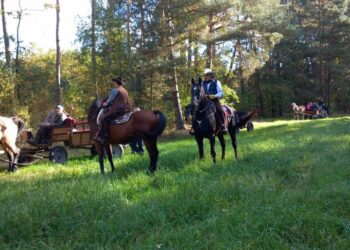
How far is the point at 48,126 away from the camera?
45.4 feet

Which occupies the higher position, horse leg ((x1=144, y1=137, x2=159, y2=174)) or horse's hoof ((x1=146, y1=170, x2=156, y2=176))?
horse leg ((x1=144, y1=137, x2=159, y2=174))

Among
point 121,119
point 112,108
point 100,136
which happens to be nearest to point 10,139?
point 100,136

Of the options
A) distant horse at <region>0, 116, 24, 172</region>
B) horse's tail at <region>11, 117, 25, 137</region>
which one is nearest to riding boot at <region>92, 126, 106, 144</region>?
distant horse at <region>0, 116, 24, 172</region>

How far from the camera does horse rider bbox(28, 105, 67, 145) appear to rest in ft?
45.2

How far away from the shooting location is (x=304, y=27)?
46.2 meters

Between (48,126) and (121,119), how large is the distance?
497 centimetres

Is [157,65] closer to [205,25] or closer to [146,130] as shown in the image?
[205,25]

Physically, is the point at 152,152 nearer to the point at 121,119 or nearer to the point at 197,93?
the point at 121,119

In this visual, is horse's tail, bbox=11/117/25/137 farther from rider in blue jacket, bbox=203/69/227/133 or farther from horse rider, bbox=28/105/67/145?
rider in blue jacket, bbox=203/69/227/133

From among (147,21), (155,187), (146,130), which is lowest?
(155,187)

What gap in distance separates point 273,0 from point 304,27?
16845mm

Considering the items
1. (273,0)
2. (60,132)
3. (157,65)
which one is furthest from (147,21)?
(60,132)

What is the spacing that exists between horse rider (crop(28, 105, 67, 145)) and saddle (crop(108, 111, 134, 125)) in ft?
15.2

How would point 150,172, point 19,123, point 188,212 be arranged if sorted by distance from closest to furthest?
1. point 188,212
2. point 150,172
3. point 19,123
